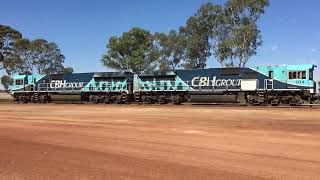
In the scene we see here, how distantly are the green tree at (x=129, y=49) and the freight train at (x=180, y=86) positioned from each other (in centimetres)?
1876

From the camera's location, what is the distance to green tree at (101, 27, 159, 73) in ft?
228

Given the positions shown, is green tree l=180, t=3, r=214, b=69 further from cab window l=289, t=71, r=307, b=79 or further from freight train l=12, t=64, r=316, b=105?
cab window l=289, t=71, r=307, b=79

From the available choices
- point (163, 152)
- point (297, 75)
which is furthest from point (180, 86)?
point (163, 152)

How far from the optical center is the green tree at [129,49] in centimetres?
6941

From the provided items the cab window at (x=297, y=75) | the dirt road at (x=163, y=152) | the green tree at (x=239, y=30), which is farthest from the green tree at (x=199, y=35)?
the dirt road at (x=163, y=152)

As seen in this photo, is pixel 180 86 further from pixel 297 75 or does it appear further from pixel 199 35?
pixel 199 35

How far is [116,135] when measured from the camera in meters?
15.7

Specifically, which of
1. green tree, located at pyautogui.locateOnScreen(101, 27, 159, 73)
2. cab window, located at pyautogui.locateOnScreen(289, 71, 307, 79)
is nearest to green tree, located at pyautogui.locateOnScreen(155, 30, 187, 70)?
green tree, located at pyautogui.locateOnScreen(101, 27, 159, 73)

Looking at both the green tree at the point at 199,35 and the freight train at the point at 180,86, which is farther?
the green tree at the point at 199,35

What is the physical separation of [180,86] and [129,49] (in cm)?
2963

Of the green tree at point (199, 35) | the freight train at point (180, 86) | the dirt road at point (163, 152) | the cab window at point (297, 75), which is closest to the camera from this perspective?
the dirt road at point (163, 152)

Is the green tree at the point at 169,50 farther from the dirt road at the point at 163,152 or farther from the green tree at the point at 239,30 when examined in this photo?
the dirt road at the point at 163,152

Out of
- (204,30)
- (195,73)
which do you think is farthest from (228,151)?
(204,30)

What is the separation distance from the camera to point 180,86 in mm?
41625
